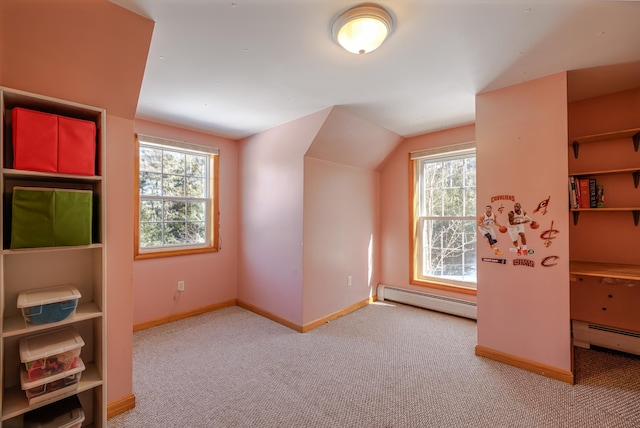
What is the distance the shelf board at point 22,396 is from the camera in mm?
1213

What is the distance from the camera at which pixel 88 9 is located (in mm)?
1318

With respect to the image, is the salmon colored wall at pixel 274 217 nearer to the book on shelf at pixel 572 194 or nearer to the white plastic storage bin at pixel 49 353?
the white plastic storage bin at pixel 49 353

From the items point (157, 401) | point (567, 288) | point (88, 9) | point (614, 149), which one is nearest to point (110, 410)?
point (157, 401)

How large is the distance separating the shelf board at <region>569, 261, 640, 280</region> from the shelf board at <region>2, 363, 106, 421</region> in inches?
127

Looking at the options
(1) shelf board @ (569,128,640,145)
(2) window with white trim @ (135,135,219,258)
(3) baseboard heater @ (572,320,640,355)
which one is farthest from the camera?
(2) window with white trim @ (135,135,219,258)

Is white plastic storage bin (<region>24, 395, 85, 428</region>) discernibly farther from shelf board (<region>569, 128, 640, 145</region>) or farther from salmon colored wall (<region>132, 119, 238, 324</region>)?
shelf board (<region>569, 128, 640, 145</region>)

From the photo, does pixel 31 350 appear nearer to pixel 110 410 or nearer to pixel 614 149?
pixel 110 410

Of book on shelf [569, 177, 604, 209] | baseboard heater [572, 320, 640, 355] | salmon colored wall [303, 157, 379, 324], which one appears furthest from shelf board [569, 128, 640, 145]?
salmon colored wall [303, 157, 379, 324]

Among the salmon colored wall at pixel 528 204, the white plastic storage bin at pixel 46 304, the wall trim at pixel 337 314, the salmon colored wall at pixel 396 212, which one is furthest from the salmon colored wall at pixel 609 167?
the white plastic storage bin at pixel 46 304

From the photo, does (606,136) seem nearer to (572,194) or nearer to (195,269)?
(572,194)

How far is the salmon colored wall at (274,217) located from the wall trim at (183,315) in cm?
20

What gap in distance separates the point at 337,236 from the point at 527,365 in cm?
213

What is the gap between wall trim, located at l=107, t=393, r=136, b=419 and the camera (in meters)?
1.69

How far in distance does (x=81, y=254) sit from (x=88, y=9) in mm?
1269
